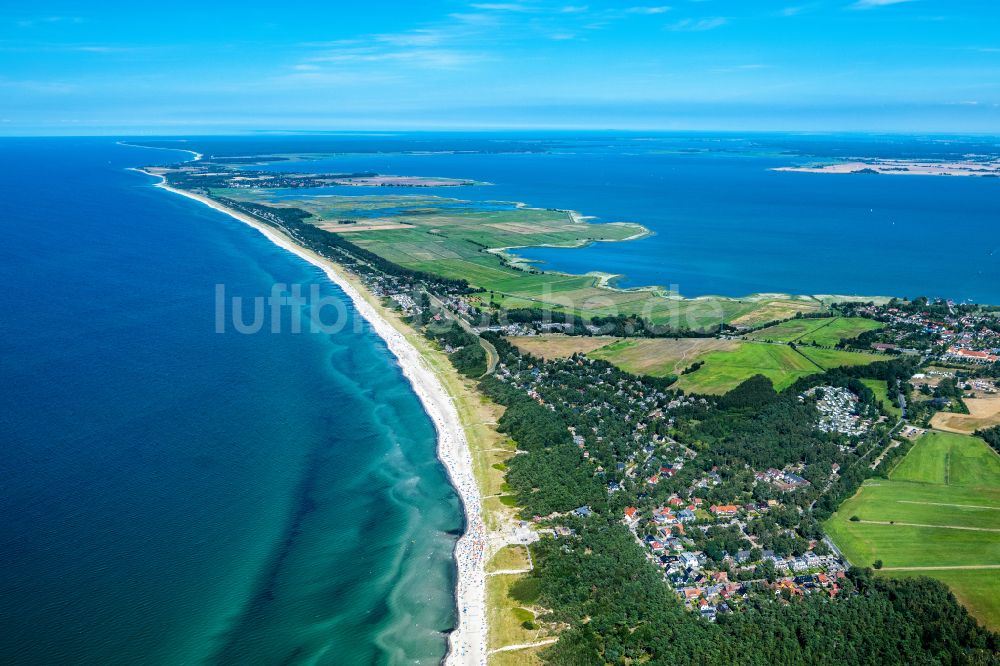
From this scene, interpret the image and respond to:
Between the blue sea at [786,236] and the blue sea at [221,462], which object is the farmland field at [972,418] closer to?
the blue sea at [786,236]

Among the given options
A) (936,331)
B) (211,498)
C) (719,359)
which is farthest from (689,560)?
(936,331)

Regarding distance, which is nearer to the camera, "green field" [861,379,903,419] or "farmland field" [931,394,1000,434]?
"farmland field" [931,394,1000,434]

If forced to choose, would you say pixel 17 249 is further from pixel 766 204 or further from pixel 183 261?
pixel 766 204

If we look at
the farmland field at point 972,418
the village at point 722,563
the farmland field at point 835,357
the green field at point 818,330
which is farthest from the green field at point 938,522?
the green field at point 818,330

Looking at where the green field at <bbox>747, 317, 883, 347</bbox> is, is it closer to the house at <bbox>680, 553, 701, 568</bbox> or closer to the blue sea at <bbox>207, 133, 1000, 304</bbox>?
the blue sea at <bbox>207, 133, 1000, 304</bbox>

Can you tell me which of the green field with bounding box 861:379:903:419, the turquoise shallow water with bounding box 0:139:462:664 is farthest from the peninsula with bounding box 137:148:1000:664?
the turquoise shallow water with bounding box 0:139:462:664

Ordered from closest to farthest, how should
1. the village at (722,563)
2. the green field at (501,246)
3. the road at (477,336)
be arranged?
the village at (722,563) → the road at (477,336) → the green field at (501,246)
